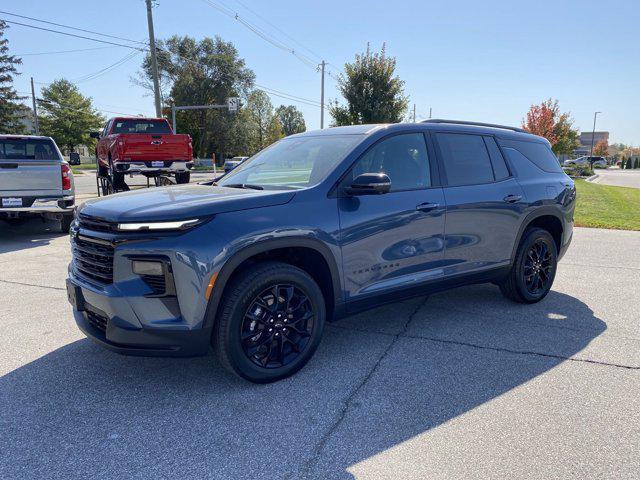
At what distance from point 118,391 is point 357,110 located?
2318 centimetres

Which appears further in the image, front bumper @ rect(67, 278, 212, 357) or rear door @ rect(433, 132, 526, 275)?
rear door @ rect(433, 132, 526, 275)

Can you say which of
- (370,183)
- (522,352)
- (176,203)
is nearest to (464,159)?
(370,183)

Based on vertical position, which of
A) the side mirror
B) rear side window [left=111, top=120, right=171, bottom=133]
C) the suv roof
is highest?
rear side window [left=111, top=120, right=171, bottom=133]

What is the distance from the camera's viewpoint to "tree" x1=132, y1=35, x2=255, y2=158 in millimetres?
52219

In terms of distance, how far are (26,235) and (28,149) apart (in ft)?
5.63

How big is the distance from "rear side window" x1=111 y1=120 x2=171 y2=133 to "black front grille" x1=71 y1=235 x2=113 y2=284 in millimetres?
11934

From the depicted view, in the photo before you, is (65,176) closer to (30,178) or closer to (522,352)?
(30,178)

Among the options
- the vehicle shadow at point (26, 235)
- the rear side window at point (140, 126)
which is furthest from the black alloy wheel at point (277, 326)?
the rear side window at point (140, 126)

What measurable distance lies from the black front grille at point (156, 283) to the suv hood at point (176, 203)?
35 centimetres

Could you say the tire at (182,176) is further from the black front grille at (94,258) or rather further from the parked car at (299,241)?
the black front grille at (94,258)

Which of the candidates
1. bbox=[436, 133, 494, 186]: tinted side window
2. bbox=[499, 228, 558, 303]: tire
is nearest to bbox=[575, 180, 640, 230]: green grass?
bbox=[499, 228, 558, 303]: tire

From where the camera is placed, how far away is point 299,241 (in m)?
3.25

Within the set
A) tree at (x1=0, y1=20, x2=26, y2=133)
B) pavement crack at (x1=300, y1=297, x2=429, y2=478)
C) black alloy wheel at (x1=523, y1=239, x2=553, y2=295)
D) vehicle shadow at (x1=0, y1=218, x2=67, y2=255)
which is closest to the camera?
pavement crack at (x1=300, y1=297, x2=429, y2=478)

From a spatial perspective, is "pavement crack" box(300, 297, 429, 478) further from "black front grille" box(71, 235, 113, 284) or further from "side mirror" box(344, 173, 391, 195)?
"black front grille" box(71, 235, 113, 284)
